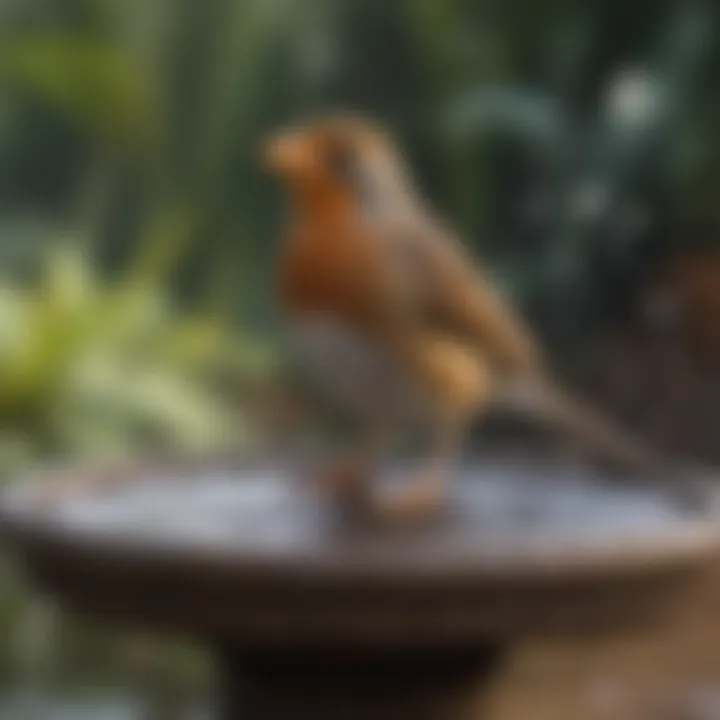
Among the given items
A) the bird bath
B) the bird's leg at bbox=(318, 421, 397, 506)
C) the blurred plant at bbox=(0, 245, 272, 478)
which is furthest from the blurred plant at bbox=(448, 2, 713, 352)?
the bird bath

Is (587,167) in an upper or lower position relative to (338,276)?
upper

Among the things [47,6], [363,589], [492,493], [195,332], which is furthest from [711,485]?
[47,6]

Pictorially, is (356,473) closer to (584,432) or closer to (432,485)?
(432,485)

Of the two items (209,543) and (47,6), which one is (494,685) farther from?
(47,6)

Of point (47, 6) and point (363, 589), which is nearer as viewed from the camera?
point (363, 589)

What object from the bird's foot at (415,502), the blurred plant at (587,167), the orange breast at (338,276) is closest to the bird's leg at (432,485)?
the bird's foot at (415,502)

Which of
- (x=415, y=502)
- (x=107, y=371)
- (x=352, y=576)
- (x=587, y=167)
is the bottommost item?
(x=352, y=576)

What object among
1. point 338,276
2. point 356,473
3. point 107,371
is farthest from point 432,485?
point 107,371

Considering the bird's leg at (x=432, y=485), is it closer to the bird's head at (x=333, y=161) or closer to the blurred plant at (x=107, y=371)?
the bird's head at (x=333, y=161)
